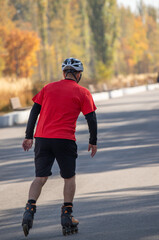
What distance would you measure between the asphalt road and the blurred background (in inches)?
610

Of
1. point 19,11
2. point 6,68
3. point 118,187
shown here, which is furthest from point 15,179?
point 19,11

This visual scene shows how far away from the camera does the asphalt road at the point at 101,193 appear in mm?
5848

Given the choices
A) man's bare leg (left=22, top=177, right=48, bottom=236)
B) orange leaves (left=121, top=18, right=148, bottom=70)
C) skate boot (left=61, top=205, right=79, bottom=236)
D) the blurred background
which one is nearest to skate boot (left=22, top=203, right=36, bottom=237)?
man's bare leg (left=22, top=177, right=48, bottom=236)

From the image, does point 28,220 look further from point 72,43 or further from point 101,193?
point 72,43

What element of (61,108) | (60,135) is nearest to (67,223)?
(60,135)

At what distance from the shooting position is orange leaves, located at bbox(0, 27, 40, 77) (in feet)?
240

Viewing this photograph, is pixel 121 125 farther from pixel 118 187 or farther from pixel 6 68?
pixel 6 68

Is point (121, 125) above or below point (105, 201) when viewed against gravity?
below

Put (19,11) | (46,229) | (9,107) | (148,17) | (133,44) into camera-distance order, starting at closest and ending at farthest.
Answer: (46,229) < (9,107) < (19,11) < (133,44) < (148,17)

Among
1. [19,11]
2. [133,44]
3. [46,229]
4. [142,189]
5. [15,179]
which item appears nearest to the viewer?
[46,229]

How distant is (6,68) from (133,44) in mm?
50827

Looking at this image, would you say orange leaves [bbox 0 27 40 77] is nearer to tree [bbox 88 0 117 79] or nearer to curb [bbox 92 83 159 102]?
tree [bbox 88 0 117 79]

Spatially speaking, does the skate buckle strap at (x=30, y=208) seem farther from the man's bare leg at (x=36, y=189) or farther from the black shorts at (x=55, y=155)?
the black shorts at (x=55, y=155)

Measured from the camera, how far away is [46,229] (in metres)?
5.95
